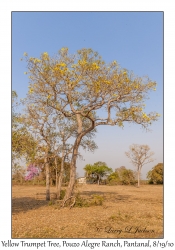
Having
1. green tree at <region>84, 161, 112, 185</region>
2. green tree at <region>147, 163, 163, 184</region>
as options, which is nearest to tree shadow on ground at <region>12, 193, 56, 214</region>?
green tree at <region>147, 163, 163, 184</region>

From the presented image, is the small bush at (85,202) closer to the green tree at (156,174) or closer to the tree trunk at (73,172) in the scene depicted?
the tree trunk at (73,172)

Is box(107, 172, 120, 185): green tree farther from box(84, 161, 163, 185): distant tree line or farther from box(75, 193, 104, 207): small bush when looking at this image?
box(75, 193, 104, 207): small bush

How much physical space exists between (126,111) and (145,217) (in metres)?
5.49

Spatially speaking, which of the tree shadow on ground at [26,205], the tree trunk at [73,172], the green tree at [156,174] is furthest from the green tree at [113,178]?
the tree trunk at [73,172]

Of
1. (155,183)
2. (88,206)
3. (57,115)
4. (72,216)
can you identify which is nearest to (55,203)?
(88,206)

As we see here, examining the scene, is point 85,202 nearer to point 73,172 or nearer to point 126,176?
point 73,172

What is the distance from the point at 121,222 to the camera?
959 cm

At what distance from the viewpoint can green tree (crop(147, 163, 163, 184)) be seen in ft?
165

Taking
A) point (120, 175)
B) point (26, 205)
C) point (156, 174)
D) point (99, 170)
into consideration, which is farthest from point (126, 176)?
point (26, 205)

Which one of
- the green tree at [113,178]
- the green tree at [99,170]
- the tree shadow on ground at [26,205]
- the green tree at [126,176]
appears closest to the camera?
the tree shadow on ground at [26,205]

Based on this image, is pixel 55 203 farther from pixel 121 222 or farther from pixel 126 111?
pixel 126 111

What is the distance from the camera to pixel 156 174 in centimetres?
5038

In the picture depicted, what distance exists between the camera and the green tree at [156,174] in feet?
165

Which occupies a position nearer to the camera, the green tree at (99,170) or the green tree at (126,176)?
the green tree at (126,176)
